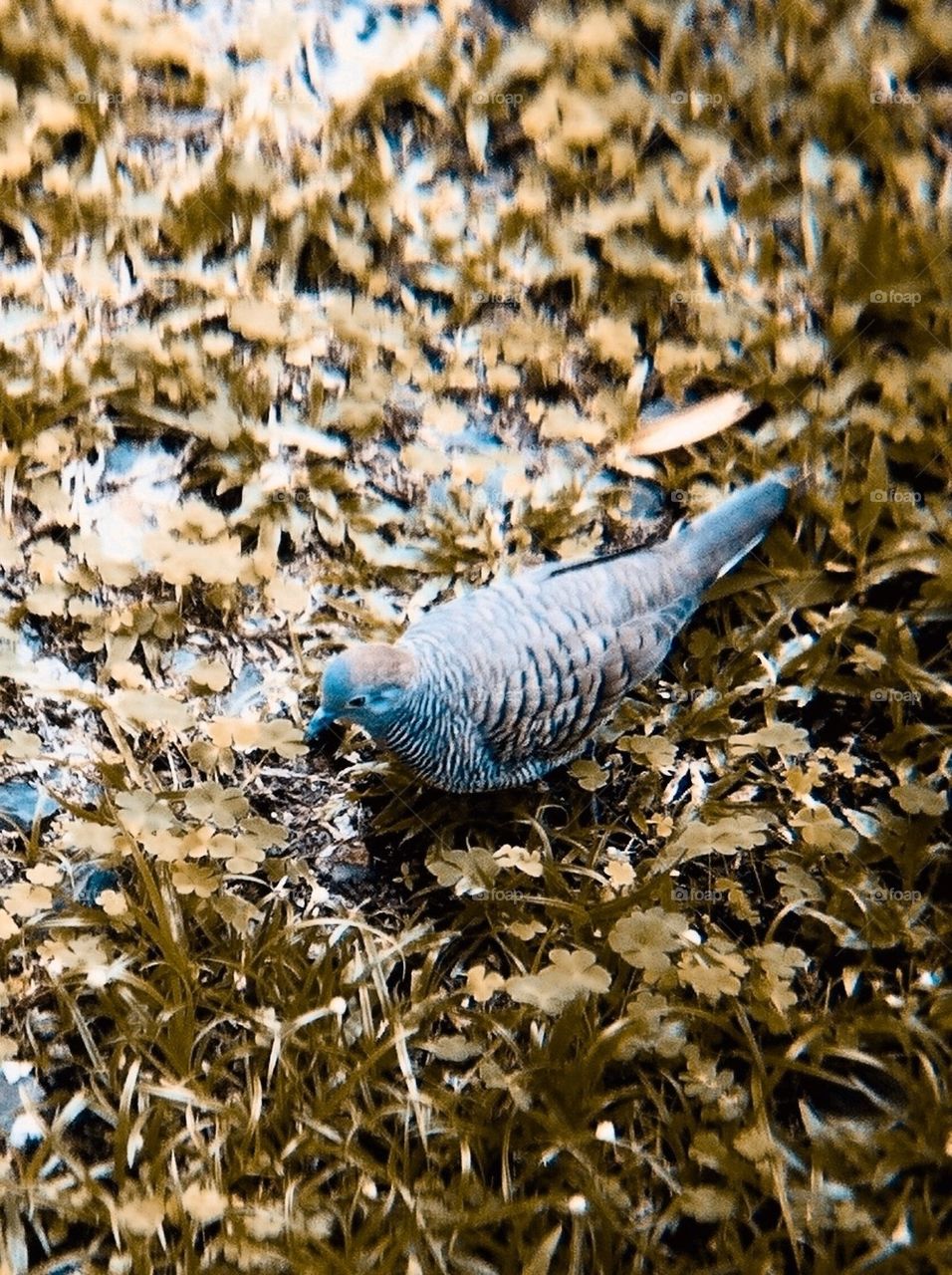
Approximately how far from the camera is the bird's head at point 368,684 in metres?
2.78

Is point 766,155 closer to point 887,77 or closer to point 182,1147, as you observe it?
point 887,77

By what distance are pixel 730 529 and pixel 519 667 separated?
84cm

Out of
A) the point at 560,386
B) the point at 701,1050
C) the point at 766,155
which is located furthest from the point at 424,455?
the point at 701,1050

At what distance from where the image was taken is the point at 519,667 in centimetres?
302
